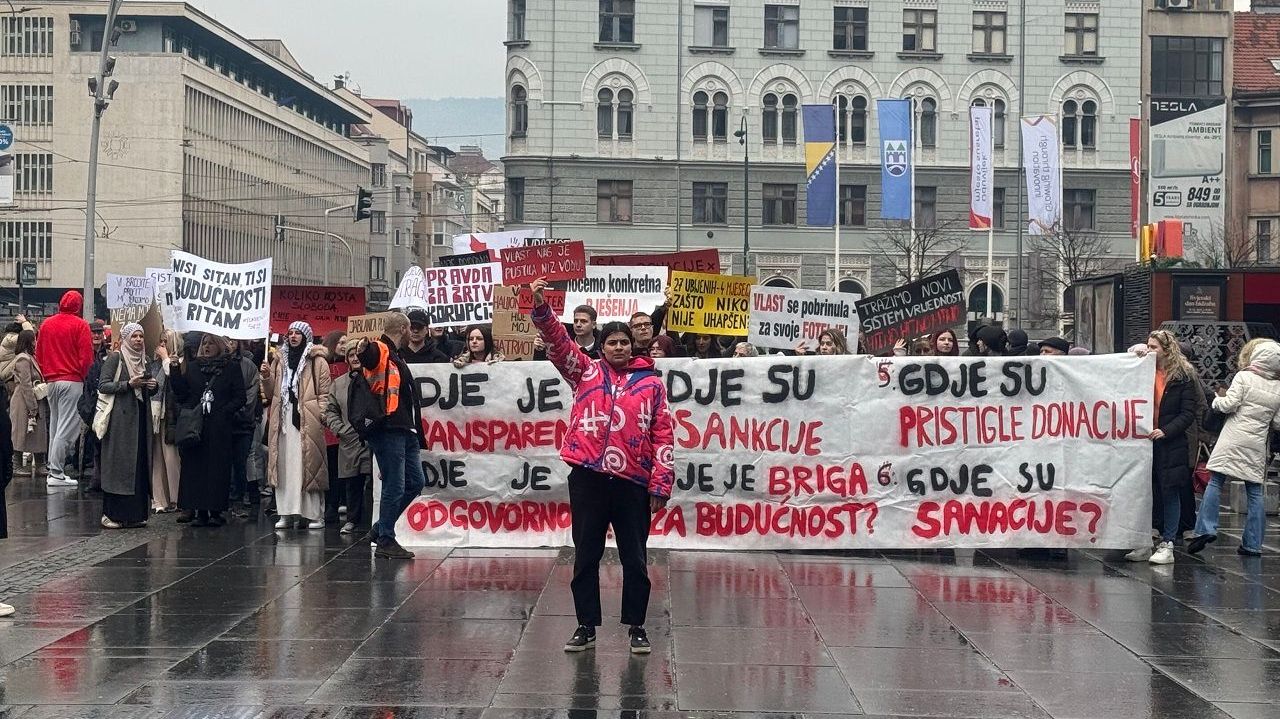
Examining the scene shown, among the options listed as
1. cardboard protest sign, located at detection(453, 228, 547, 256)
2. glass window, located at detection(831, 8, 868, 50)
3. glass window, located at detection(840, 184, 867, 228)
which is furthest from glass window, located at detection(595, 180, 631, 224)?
cardboard protest sign, located at detection(453, 228, 547, 256)

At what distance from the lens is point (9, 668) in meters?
8.28

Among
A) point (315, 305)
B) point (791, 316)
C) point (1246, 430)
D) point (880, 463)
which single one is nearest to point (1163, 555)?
point (1246, 430)

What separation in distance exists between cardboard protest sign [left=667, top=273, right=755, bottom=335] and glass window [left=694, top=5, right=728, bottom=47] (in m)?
50.2

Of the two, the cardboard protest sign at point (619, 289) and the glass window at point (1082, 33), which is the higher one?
the glass window at point (1082, 33)

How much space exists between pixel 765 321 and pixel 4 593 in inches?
387

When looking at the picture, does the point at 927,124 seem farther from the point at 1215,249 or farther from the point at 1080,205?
the point at 1215,249

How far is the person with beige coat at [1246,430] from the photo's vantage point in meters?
13.1

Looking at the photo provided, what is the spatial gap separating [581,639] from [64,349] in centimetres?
1108

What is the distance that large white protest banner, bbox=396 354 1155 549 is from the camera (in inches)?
504

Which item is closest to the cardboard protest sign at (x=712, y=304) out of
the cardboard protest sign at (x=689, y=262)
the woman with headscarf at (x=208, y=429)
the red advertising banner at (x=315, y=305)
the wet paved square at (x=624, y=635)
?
the cardboard protest sign at (x=689, y=262)

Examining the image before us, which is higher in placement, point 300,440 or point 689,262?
point 689,262

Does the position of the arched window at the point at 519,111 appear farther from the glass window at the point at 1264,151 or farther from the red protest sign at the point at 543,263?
the red protest sign at the point at 543,263

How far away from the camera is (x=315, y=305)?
1848 centimetres

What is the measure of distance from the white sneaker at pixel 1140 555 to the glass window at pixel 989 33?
188 ft
